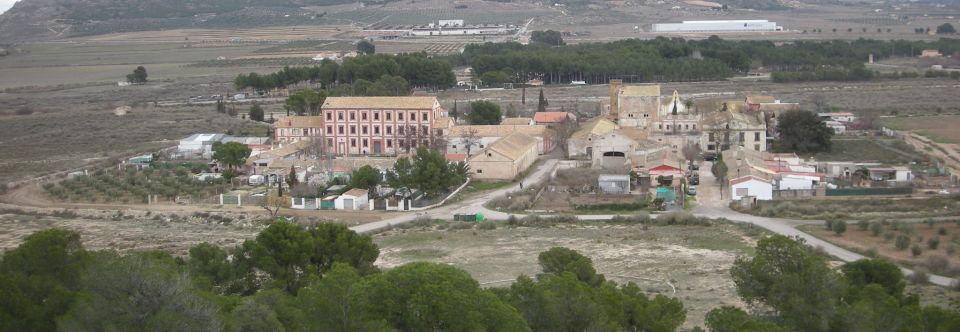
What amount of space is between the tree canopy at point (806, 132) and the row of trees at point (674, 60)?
27.1m

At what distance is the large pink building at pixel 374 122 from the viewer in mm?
41938

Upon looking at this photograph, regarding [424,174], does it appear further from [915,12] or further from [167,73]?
[915,12]

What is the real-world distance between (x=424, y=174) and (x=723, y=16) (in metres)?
111

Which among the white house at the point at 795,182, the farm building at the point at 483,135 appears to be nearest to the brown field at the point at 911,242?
the white house at the point at 795,182

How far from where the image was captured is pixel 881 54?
8050 cm

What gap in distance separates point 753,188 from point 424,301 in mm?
18654

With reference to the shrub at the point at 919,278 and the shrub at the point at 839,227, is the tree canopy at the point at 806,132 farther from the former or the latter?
the shrub at the point at 919,278

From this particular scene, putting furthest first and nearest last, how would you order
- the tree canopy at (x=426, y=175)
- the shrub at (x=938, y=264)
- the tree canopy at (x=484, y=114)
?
1. the tree canopy at (x=484, y=114)
2. the tree canopy at (x=426, y=175)
3. the shrub at (x=938, y=264)

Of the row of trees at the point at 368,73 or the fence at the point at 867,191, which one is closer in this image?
the fence at the point at 867,191

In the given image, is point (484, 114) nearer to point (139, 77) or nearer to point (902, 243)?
point (902, 243)

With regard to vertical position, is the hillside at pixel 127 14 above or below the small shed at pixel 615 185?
above

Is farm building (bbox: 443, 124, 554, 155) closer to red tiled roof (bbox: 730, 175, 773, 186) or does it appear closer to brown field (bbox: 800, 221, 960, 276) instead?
red tiled roof (bbox: 730, 175, 773, 186)

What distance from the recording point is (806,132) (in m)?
39.1

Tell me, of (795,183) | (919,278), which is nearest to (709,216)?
(795,183)
